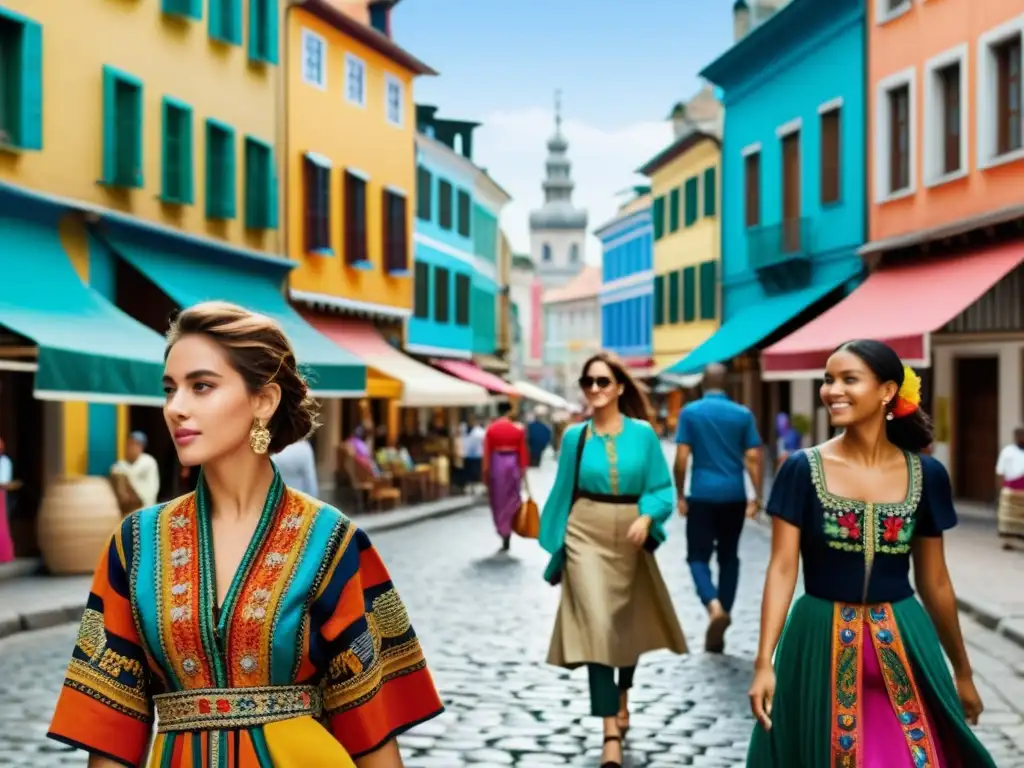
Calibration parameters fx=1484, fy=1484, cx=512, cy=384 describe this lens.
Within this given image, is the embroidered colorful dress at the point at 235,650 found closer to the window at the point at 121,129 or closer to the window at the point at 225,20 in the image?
the window at the point at 121,129

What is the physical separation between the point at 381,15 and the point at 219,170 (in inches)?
394

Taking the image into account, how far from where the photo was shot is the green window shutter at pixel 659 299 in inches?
1849

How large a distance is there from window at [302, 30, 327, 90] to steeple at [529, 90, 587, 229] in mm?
120692

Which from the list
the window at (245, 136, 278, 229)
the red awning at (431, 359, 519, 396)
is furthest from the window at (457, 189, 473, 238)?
the window at (245, 136, 278, 229)

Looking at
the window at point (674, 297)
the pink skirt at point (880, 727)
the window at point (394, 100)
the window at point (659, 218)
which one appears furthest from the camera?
the window at point (659, 218)

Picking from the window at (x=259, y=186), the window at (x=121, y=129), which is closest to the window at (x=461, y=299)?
the window at (x=259, y=186)

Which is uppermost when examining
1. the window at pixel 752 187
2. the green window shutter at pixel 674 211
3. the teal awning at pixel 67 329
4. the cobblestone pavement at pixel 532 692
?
the green window shutter at pixel 674 211

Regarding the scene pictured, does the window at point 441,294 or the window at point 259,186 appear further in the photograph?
the window at point 441,294

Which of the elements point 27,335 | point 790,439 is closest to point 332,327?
point 790,439

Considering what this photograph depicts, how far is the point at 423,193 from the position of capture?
36281 millimetres

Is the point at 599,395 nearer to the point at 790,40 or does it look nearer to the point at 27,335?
the point at 27,335

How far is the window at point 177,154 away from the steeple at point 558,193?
127 m

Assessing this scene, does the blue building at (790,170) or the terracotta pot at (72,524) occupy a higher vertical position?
the blue building at (790,170)

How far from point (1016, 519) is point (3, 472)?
10.1m
